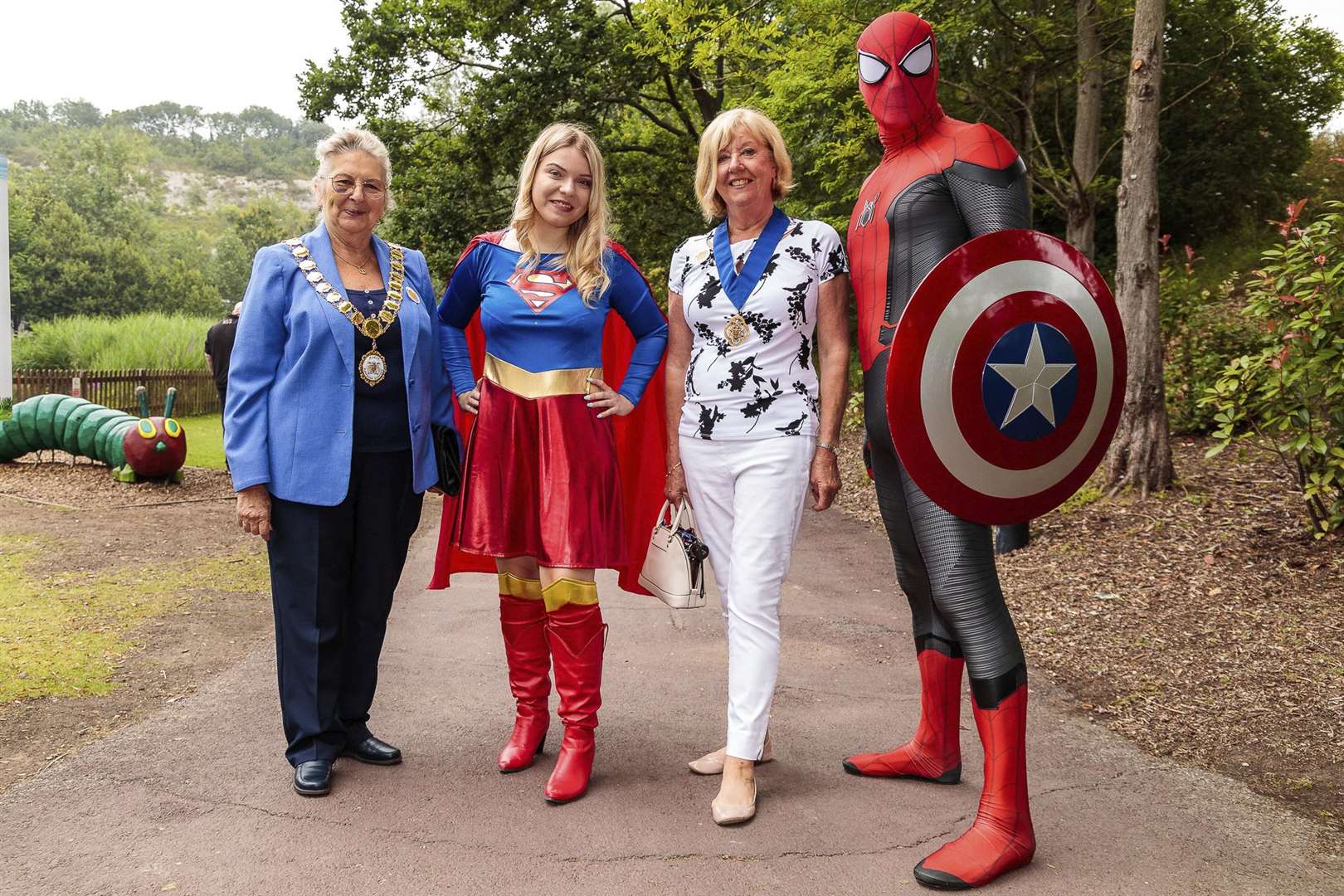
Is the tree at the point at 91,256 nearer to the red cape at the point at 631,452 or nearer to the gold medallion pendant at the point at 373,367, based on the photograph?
the red cape at the point at 631,452

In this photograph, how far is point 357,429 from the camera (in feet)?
11.0

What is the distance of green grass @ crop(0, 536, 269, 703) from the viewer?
4473 mm

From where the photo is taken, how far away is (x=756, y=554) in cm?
310

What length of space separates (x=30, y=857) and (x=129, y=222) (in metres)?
88.9

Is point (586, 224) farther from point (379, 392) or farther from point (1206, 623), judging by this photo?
point (1206, 623)

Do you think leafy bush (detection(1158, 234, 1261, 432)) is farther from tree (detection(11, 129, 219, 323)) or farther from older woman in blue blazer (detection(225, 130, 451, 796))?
tree (detection(11, 129, 219, 323))

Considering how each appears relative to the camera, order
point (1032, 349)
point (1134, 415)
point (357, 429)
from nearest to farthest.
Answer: point (1032, 349) < point (357, 429) < point (1134, 415)

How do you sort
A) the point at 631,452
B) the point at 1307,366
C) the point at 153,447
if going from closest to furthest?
the point at 631,452, the point at 1307,366, the point at 153,447

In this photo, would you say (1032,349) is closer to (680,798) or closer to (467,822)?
(680,798)

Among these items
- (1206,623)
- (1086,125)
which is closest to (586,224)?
(1206,623)

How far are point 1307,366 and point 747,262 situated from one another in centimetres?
386

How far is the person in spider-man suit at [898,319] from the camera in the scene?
8.82 ft

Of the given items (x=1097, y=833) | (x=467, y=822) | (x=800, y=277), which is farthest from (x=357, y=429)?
(x=1097, y=833)

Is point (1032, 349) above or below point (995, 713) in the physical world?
above
